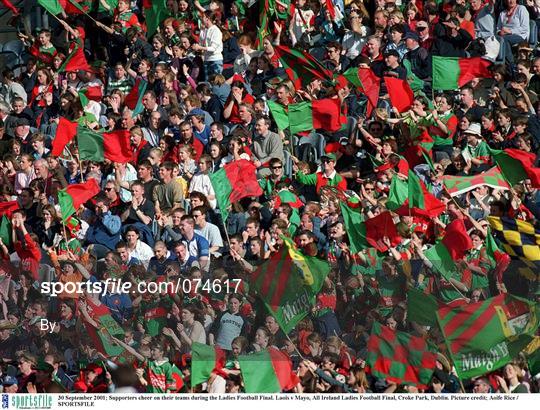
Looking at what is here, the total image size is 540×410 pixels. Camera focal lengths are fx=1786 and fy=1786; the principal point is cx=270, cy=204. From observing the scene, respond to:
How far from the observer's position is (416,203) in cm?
1756

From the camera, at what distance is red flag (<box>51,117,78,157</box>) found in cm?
2009

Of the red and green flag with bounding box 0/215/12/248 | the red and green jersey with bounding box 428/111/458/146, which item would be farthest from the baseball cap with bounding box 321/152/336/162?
→ the red and green flag with bounding box 0/215/12/248

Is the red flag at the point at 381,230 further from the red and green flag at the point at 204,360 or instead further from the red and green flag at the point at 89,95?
the red and green flag at the point at 89,95

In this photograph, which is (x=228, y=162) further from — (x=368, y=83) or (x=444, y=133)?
(x=444, y=133)

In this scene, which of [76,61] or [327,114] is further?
[76,61]

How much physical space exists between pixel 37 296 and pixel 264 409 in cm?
238

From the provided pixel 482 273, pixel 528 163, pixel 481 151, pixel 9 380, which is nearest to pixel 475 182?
pixel 528 163

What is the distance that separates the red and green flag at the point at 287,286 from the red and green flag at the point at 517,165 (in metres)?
2.50

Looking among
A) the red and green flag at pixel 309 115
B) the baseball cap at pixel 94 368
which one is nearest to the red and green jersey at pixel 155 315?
the baseball cap at pixel 94 368

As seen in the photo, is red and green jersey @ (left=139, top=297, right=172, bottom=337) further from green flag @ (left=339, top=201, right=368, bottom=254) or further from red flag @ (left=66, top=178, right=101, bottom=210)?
red flag @ (left=66, top=178, right=101, bottom=210)

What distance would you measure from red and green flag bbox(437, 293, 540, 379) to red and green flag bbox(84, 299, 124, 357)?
3.00 meters

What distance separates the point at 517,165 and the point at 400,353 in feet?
8.91

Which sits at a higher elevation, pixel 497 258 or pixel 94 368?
pixel 497 258

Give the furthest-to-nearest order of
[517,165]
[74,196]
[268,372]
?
[74,196] → [517,165] → [268,372]
